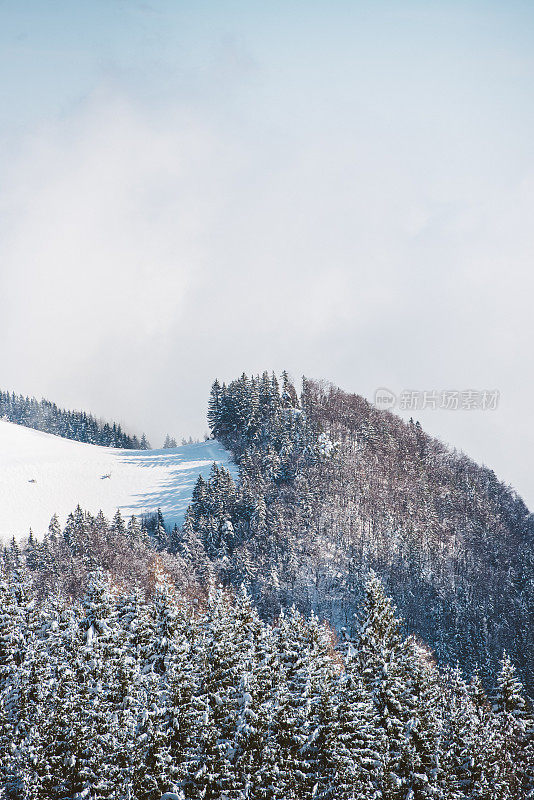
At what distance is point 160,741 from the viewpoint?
2512cm

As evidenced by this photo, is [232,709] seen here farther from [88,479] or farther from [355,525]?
[88,479]

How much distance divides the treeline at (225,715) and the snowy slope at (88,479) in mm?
84360

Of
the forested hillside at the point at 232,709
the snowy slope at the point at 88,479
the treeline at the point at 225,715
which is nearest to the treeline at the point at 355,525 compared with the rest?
the snowy slope at the point at 88,479

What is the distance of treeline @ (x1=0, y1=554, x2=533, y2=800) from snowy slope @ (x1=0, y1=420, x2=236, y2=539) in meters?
84.4

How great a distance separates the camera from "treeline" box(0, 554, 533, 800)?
24.9m

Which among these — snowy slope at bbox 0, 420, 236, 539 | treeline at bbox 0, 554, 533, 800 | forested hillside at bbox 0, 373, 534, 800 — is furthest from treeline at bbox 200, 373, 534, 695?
treeline at bbox 0, 554, 533, 800

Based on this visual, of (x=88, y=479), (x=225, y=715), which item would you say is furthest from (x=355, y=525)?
(x=225, y=715)

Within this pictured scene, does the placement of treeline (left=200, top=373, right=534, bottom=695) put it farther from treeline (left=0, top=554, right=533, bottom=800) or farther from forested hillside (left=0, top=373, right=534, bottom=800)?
treeline (left=0, top=554, right=533, bottom=800)

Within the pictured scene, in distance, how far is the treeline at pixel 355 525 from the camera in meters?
92.5

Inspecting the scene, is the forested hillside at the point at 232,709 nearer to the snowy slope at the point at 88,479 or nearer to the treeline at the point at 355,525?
the treeline at the point at 355,525

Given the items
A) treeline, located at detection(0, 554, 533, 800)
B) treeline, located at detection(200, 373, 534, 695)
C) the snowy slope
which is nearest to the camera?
treeline, located at detection(0, 554, 533, 800)

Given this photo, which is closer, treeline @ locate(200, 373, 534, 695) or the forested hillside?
the forested hillside

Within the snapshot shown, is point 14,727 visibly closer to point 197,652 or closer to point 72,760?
point 72,760

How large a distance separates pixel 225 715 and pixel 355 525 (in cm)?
8789
